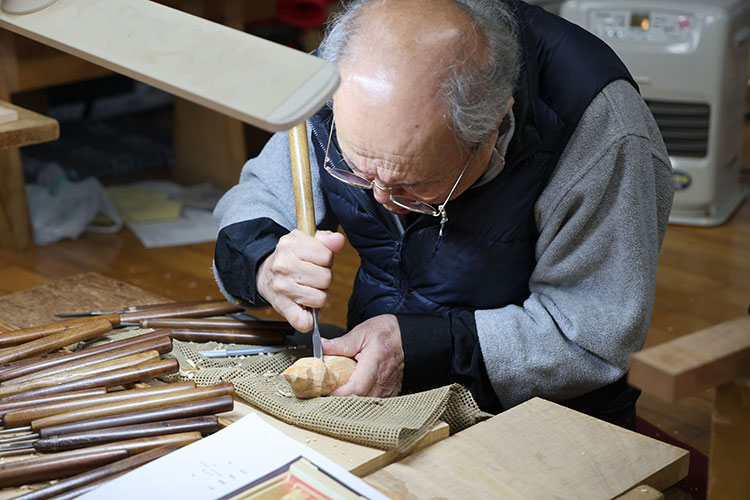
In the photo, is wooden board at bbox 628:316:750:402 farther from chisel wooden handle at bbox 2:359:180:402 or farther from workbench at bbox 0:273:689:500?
chisel wooden handle at bbox 2:359:180:402

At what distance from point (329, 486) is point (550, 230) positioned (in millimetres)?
629

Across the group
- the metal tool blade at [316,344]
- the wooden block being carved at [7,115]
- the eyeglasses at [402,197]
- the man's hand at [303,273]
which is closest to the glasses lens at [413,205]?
the eyeglasses at [402,197]

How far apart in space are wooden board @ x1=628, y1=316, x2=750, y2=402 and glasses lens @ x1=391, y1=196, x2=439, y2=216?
664 mm

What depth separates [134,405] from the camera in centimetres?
113

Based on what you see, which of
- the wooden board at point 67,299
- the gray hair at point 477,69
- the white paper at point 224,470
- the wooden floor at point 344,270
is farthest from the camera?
the wooden floor at point 344,270

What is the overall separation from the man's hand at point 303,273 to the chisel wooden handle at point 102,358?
0.19m

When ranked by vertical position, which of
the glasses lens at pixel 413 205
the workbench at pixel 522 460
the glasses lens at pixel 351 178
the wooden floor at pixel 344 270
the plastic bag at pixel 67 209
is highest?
the glasses lens at pixel 351 178

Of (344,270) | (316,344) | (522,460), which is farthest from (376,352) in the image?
(344,270)

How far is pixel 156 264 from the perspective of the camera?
348cm

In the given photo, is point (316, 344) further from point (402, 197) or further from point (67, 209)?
point (67, 209)

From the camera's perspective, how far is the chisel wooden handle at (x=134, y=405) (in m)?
1.10

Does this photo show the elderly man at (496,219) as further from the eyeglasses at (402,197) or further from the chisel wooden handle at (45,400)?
the chisel wooden handle at (45,400)

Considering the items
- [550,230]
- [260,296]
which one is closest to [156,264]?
[260,296]

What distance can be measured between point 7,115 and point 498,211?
970 mm
